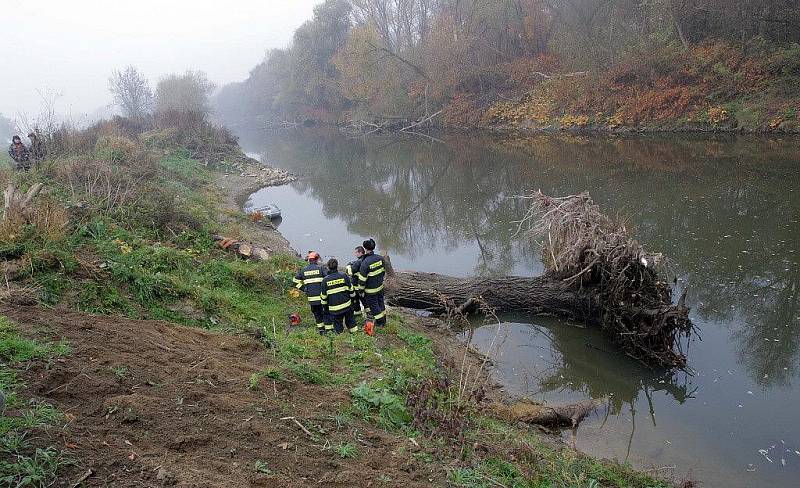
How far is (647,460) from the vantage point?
6.21 m

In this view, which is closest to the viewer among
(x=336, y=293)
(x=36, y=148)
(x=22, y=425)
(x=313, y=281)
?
(x=22, y=425)

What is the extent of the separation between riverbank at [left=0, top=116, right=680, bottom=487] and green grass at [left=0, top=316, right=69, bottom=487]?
0.04 feet

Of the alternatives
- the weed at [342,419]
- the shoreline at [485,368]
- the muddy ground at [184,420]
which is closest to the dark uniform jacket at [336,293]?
the shoreline at [485,368]

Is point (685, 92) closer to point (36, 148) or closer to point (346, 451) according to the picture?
point (36, 148)

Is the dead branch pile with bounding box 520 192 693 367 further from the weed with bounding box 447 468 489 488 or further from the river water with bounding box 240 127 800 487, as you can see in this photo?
the weed with bounding box 447 468 489 488

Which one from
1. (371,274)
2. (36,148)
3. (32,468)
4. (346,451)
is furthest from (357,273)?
(36,148)

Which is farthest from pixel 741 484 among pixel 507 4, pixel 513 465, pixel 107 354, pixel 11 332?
pixel 507 4

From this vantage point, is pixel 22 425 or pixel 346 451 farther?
pixel 346 451

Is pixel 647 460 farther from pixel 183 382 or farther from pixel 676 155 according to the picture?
pixel 676 155

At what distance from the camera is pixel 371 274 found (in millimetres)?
8094

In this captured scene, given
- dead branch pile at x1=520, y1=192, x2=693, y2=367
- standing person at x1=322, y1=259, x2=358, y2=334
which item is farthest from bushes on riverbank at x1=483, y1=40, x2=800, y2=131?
standing person at x1=322, y1=259, x2=358, y2=334

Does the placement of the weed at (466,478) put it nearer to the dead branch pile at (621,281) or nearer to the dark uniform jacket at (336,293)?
the dark uniform jacket at (336,293)

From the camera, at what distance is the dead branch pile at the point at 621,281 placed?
7934 millimetres

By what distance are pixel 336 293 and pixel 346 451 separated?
146 inches
